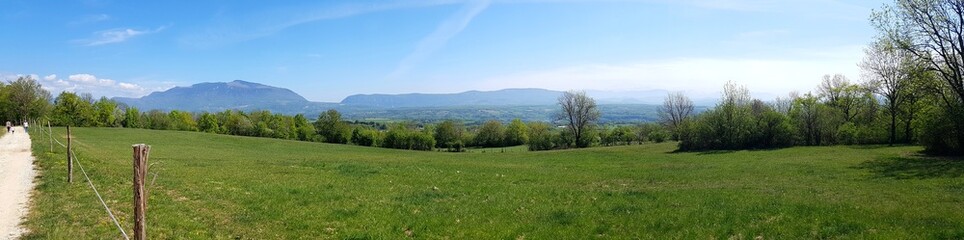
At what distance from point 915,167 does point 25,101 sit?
114m

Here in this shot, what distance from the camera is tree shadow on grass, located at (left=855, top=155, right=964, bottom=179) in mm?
25569

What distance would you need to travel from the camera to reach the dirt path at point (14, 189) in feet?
38.5

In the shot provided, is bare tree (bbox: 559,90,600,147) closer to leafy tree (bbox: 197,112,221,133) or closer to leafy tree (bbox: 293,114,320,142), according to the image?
leafy tree (bbox: 293,114,320,142)

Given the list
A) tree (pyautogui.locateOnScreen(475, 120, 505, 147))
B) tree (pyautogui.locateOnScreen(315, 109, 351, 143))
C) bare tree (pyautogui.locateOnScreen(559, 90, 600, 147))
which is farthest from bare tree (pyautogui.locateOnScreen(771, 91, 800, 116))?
tree (pyautogui.locateOnScreen(315, 109, 351, 143))

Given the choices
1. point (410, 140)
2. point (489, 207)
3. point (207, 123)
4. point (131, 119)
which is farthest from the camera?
point (207, 123)

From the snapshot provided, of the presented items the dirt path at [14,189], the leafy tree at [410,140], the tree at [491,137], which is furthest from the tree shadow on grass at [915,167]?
the tree at [491,137]

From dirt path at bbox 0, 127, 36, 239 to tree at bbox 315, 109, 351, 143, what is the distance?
83.7 m

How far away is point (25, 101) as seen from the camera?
266 feet

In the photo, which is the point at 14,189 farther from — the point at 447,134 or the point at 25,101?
the point at 447,134

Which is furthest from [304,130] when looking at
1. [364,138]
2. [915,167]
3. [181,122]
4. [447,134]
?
[915,167]

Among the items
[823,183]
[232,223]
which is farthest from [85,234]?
[823,183]

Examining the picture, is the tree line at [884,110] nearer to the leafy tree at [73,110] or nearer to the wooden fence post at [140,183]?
the wooden fence post at [140,183]

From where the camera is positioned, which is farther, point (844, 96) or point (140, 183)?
point (844, 96)

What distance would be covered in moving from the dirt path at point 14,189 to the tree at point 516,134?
9707 centimetres
